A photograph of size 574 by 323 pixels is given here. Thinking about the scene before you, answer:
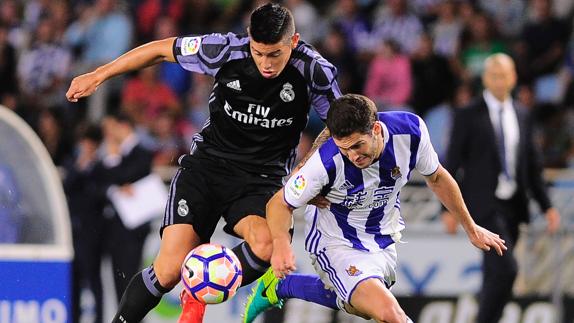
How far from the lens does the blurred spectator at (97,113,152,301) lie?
38.9ft

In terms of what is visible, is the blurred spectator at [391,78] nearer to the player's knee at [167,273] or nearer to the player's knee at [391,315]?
the player's knee at [167,273]

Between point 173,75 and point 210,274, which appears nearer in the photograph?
point 210,274

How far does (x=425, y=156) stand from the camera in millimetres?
7801

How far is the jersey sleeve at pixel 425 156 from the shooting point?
25.5ft

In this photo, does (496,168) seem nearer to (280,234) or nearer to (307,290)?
(307,290)

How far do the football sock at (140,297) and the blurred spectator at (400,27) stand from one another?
278 inches

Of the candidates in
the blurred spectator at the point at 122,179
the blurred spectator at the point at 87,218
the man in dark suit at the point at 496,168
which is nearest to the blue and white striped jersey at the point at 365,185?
the man in dark suit at the point at 496,168

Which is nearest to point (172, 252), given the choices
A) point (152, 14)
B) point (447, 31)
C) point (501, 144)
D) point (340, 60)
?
point (501, 144)

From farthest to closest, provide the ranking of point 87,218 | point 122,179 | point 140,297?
point 87,218
point 122,179
point 140,297

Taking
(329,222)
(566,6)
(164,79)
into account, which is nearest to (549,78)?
(566,6)

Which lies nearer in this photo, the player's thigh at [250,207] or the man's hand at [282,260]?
the man's hand at [282,260]

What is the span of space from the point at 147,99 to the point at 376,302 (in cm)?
702

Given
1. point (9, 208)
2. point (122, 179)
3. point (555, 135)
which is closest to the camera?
point (9, 208)

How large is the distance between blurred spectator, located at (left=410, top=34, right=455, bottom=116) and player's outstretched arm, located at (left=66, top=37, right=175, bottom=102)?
6.49 meters
